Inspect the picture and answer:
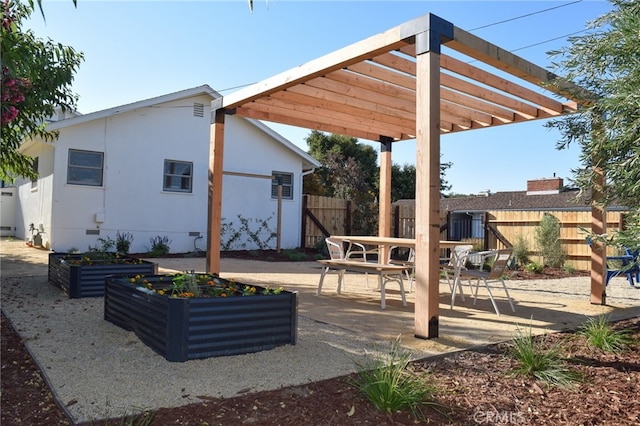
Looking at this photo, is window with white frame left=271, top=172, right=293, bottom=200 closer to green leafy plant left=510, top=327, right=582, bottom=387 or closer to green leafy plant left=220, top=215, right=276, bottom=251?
green leafy plant left=220, top=215, right=276, bottom=251

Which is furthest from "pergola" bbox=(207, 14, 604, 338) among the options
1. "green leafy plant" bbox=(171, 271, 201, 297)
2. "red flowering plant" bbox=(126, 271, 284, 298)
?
"green leafy plant" bbox=(171, 271, 201, 297)

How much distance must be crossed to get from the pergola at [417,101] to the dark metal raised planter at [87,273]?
116cm

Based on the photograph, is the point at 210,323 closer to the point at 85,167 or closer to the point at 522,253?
the point at 85,167

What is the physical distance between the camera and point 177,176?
1434cm

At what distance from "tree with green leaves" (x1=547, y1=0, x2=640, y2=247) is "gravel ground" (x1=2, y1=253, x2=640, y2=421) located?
7.12 ft

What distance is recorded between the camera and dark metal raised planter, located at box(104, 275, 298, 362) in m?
3.58

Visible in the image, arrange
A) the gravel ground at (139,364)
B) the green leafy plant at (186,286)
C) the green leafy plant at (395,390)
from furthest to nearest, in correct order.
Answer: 1. the green leafy plant at (186,286)
2. the gravel ground at (139,364)
3. the green leafy plant at (395,390)

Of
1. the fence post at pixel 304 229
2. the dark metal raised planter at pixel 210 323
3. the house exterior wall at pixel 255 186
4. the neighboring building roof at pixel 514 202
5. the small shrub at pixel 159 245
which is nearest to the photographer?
the dark metal raised planter at pixel 210 323

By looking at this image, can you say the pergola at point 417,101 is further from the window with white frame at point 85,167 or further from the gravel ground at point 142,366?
the window with white frame at point 85,167

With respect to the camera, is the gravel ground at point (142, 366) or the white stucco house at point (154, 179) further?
the white stucco house at point (154, 179)

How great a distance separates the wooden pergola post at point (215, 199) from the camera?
7.38m

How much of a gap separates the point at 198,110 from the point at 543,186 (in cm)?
2097

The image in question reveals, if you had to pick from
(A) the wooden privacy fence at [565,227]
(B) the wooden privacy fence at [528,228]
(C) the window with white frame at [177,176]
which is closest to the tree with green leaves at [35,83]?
(C) the window with white frame at [177,176]

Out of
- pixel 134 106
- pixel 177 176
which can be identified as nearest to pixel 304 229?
pixel 177 176
